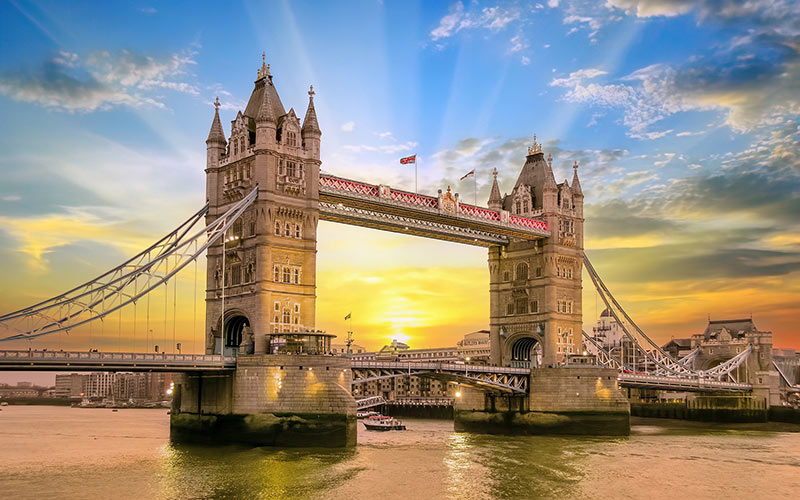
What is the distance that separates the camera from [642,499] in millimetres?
47562

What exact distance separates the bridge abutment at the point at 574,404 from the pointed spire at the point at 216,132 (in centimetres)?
3979

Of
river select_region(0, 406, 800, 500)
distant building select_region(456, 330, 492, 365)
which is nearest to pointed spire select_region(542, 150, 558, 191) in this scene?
river select_region(0, 406, 800, 500)

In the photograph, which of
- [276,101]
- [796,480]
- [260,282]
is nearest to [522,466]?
[796,480]

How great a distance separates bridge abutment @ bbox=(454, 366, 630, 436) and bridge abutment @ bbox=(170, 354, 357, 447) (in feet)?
92.1

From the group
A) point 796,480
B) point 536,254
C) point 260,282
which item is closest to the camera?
point 796,480

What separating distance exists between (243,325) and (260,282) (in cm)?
673

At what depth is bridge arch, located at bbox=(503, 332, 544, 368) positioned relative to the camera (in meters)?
95.6

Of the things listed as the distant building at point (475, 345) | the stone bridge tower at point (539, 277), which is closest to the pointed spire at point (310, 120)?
the stone bridge tower at point (539, 277)

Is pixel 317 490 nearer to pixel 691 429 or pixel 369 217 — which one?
pixel 369 217

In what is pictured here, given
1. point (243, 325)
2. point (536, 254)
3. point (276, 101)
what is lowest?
point (243, 325)

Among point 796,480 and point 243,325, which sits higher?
point 243,325

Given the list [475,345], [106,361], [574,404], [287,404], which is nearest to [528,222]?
[574,404]

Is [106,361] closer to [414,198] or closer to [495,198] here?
[414,198]

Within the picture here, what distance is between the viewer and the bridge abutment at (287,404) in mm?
63125
